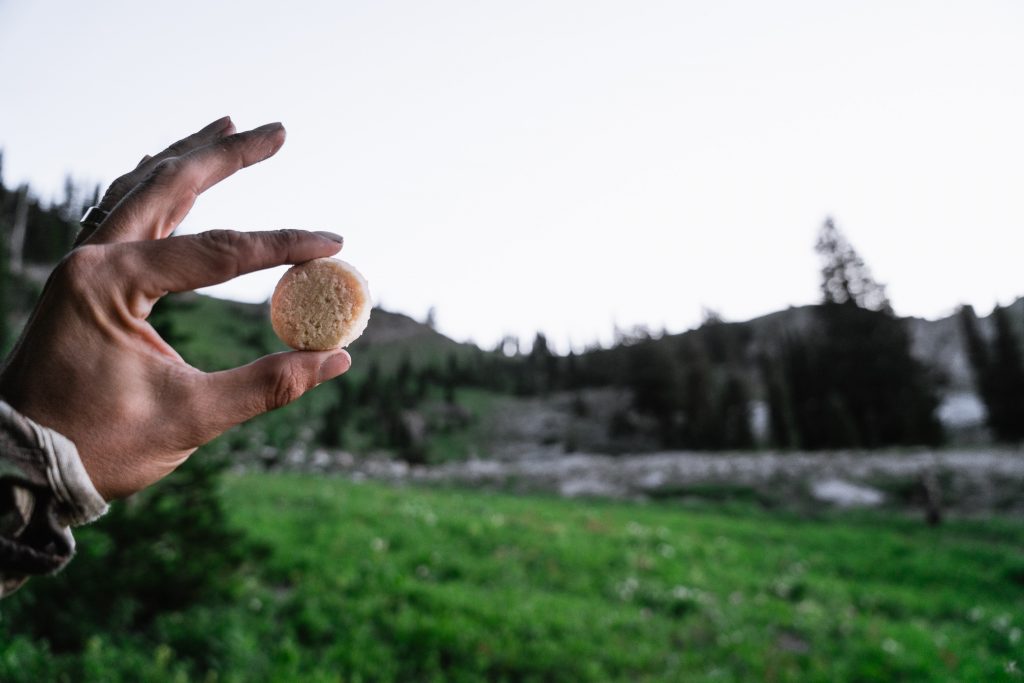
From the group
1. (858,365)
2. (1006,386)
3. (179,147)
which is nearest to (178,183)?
(179,147)

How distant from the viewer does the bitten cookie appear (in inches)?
→ 70.3

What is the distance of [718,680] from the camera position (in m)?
6.08

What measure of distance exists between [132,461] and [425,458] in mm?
35869

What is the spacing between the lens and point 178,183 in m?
1.60

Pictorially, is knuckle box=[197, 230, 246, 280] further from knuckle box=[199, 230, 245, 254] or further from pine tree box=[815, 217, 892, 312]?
pine tree box=[815, 217, 892, 312]

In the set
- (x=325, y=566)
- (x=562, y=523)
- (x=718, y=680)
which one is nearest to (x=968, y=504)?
(x=562, y=523)

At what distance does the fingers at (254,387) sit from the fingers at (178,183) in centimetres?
42

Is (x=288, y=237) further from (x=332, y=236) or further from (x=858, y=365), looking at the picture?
(x=858, y=365)

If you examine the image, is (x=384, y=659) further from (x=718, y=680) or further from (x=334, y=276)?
(x=334, y=276)

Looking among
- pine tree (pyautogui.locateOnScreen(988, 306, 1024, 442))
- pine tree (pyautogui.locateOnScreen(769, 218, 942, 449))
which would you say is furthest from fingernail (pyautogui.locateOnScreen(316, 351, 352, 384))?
pine tree (pyautogui.locateOnScreen(769, 218, 942, 449))

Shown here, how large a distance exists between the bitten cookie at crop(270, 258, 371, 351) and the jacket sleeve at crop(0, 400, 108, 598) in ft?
2.02

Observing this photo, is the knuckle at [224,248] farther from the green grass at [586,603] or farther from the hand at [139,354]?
the green grass at [586,603]

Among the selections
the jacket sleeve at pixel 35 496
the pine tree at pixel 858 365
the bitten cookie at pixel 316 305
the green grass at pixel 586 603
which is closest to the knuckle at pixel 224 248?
the bitten cookie at pixel 316 305

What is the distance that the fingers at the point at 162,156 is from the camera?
1.74 metres
